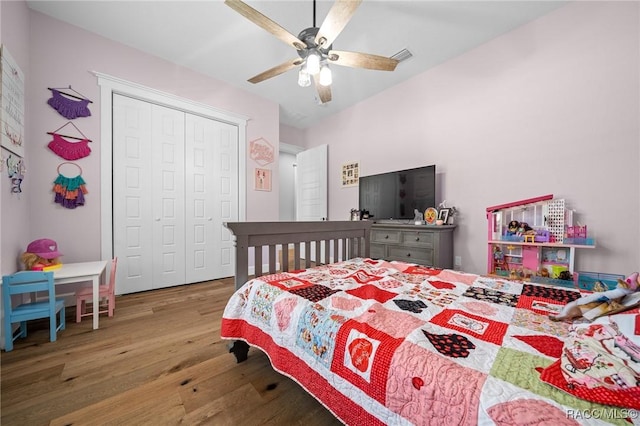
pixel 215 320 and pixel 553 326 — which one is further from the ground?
pixel 553 326

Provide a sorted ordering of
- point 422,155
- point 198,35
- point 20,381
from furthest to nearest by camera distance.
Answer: point 422,155, point 198,35, point 20,381

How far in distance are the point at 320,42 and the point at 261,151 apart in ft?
7.75

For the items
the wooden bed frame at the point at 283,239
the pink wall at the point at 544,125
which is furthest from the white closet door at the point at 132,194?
the pink wall at the point at 544,125

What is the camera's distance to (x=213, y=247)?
3383 mm

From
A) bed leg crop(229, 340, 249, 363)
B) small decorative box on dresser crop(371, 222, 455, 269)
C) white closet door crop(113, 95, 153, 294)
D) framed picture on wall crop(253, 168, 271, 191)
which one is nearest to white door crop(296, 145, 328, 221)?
framed picture on wall crop(253, 168, 271, 191)

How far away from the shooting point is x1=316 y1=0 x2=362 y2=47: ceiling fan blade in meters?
1.38

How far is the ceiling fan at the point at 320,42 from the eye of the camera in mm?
1421

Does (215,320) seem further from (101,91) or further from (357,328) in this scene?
(101,91)

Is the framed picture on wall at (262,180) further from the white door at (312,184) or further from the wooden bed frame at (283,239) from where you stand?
the wooden bed frame at (283,239)

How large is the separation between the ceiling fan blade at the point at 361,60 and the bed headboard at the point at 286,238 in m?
1.30

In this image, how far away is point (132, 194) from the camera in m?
2.75

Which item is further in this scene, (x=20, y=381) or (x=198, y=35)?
(x=198, y=35)

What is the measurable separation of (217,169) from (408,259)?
9.66 feet

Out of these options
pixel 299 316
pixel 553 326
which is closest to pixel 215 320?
pixel 299 316
